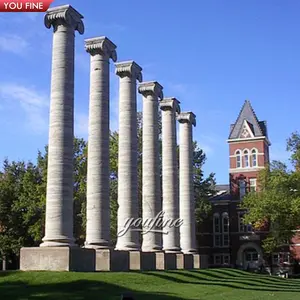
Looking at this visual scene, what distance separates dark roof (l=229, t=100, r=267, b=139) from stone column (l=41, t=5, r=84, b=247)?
55.7 meters

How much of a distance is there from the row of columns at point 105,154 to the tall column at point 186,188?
9 centimetres

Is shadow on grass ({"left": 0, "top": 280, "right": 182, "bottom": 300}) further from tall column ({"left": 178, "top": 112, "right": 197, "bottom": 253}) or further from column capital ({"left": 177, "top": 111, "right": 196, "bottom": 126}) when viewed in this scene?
column capital ({"left": 177, "top": 111, "right": 196, "bottom": 126})

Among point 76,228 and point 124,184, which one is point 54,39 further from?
point 76,228

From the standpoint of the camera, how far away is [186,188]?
2044 inches

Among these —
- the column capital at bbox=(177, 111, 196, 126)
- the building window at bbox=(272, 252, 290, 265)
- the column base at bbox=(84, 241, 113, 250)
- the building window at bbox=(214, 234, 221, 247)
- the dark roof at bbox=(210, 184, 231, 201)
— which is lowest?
the building window at bbox=(272, 252, 290, 265)

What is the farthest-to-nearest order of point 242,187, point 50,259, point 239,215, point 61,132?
point 239,215, point 242,187, point 61,132, point 50,259

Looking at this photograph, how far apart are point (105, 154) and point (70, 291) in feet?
40.3

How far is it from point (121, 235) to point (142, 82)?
1348cm

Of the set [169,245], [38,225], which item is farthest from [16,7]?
[38,225]

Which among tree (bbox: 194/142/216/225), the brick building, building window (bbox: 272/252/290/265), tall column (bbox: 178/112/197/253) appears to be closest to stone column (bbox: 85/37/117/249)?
tall column (bbox: 178/112/197/253)

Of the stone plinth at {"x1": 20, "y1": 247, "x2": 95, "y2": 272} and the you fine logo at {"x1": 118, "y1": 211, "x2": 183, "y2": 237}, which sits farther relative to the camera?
the you fine logo at {"x1": 118, "y1": 211, "x2": 183, "y2": 237}

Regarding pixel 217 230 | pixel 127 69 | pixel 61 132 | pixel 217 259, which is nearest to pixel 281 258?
pixel 217 259

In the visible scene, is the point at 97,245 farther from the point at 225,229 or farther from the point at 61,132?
the point at 225,229

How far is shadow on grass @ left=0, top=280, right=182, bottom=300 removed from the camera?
21.9m
